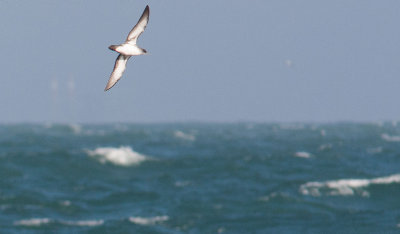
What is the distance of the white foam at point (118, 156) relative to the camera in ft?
153

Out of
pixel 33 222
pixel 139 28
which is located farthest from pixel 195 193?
pixel 139 28

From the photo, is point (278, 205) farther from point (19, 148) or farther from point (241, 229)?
point (19, 148)

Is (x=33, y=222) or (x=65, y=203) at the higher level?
(x=65, y=203)

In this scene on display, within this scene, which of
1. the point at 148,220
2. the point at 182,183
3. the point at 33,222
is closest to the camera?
the point at 33,222

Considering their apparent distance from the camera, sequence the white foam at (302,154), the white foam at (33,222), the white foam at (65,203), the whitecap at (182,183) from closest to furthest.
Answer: the white foam at (33,222) → the white foam at (65,203) → the whitecap at (182,183) → the white foam at (302,154)

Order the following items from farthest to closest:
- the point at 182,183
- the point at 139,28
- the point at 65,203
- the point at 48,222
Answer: the point at 182,183 → the point at 65,203 → the point at 48,222 → the point at 139,28

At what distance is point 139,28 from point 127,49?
695 millimetres

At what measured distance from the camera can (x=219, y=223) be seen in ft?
88.0

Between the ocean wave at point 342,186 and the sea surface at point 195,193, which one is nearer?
the sea surface at point 195,193

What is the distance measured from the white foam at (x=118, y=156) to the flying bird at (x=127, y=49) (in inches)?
1321

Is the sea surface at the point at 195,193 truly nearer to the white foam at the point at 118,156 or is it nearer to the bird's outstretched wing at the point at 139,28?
the white foam at the point at 118,156

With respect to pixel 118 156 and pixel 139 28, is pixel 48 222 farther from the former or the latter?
pixel 118 156

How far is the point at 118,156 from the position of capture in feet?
159

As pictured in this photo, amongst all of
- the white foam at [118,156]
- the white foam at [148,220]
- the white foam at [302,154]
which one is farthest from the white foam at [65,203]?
the white foam at [302,154]
